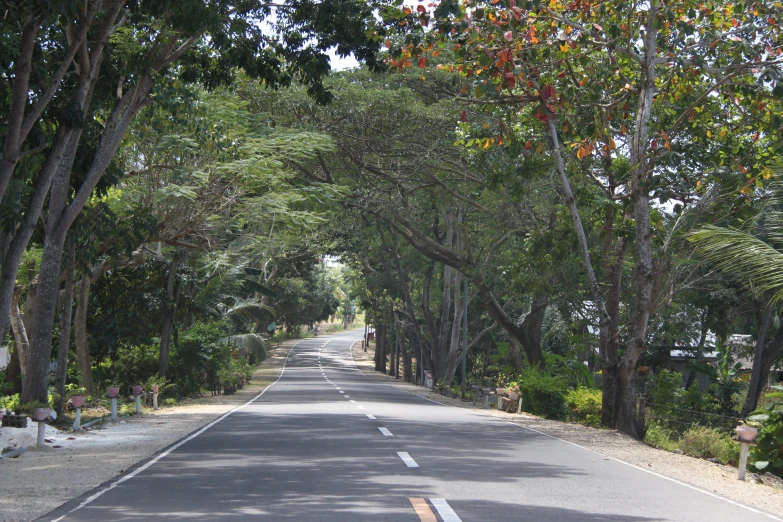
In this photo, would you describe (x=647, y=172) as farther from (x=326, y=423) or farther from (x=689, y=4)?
(x=326, y=423)

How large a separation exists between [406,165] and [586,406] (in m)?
8.37

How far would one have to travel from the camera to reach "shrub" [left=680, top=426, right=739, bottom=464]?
49.5 feet

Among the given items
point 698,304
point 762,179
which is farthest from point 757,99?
point 698,304

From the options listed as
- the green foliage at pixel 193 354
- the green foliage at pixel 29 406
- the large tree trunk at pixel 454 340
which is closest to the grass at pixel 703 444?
the green foliage at pixel 29 406

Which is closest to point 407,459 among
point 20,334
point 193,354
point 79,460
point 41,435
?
point 79,460

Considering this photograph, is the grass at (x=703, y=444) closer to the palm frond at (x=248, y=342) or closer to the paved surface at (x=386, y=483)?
the paved surface at (x=386, y=483)

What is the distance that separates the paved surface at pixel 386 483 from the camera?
775 cm

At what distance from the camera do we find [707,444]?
1592 centimetres

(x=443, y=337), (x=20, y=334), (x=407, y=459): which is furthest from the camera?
(x=443, y=337)

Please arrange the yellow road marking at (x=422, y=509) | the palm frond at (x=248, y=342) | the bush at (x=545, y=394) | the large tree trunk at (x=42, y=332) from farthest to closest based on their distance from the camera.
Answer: the palm frond at (x=248, y=342) < the bush at (x=545, y=394) < the large tree trunk at (x=42, y=332) < the yellow road marking at (x=422, y=509)

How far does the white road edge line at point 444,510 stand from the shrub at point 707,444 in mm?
8280

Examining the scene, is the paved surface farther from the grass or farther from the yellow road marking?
the grass

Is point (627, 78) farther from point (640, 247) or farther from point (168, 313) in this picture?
point (168, 313)

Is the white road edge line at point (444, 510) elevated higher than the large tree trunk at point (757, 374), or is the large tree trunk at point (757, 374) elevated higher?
the large tree trunk at point (757, 374)
